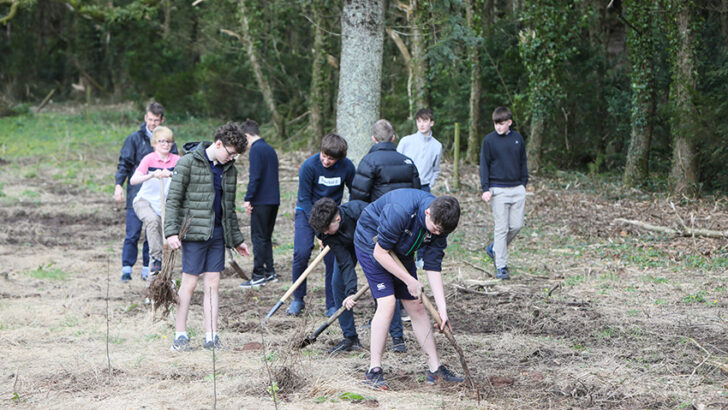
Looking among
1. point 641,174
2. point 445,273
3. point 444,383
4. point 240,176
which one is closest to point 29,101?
point 240,176

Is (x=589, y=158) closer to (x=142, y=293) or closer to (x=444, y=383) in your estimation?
(x=142, y=293)

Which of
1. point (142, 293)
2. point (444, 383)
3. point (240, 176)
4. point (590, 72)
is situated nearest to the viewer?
point (444, 383)

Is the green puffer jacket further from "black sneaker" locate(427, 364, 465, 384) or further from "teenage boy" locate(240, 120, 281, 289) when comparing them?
"teenage boy" locate(240, 120, 281, 289)

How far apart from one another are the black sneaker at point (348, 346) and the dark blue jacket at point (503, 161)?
3132mm

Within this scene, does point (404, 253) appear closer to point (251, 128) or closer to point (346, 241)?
point (346, 241)

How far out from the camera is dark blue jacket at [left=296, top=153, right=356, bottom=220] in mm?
7215

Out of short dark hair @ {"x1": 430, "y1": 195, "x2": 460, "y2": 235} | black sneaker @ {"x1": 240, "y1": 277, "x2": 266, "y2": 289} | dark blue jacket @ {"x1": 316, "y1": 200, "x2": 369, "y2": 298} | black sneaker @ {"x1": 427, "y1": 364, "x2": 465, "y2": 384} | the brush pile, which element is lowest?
black sneaker @ {"x1": 240, "y1": 277, "x2": 266, "y2": 289}

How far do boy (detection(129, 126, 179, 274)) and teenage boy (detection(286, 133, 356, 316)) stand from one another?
1514mm

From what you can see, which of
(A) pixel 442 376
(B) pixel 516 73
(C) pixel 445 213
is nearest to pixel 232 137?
(C) pixel 445 213

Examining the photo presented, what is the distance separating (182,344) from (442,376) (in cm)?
218

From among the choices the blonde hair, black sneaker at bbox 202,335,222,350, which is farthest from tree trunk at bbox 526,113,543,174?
black sneaker at bbox 202,335,222,350

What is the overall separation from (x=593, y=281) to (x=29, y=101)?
139 ft

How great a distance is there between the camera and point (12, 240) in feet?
37.9

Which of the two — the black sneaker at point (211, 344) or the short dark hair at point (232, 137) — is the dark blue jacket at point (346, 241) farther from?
the black sneaker at point (211, 344)
